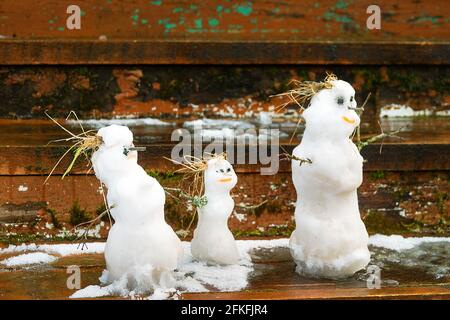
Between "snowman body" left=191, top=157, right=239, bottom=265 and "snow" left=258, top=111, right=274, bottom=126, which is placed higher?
"snow" left=258, top=111, right=274, bottom=126

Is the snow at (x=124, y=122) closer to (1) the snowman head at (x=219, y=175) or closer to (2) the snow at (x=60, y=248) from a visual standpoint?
(2) the snow at (x=60, y=248)

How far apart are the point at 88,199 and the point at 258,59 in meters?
1.89

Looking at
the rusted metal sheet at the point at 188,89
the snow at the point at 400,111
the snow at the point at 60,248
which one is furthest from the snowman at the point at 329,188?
the snow at the point at 400,111

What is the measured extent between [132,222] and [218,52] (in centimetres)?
249

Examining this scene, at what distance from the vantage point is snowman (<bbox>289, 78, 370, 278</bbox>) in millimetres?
3381

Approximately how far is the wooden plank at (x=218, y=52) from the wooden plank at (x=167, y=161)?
134cm

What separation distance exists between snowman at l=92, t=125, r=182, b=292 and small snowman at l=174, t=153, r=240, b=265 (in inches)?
13.5

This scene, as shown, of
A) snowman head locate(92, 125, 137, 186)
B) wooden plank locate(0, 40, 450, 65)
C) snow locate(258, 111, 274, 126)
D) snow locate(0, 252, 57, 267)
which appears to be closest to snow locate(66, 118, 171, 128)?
wooden plank locate(0, 40, 450, 65)

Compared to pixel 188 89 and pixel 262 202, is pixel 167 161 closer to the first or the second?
pixel 262 202

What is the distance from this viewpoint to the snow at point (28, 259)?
3.72m

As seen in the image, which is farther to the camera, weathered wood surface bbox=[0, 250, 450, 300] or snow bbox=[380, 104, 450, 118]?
snow bbox=[380, 104, 450, 118]

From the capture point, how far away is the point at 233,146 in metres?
4.32

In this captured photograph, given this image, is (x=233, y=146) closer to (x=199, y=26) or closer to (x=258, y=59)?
(x=258, y=59)

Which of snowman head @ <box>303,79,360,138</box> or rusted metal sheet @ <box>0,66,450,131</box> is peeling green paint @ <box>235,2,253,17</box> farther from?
snowman head @ <box>303,79,360,138</box>
